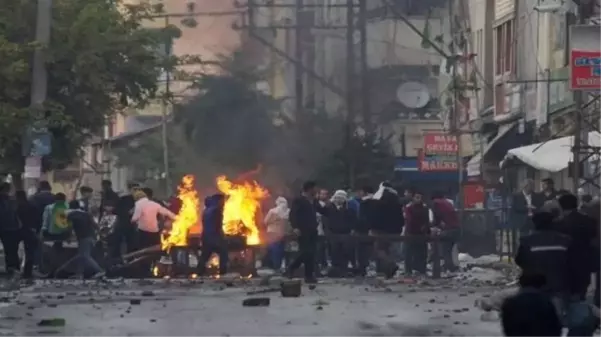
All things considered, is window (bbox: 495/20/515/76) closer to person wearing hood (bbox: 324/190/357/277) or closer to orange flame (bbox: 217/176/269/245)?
orange flame (bbox: 217/176/269/245)

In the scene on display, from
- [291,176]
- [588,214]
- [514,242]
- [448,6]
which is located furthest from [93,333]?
[448,6]

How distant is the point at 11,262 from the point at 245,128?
13.7 meters

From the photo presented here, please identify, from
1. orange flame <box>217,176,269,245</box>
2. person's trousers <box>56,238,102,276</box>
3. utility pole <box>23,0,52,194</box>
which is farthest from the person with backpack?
utility pole <box>23,0,52,194</box>

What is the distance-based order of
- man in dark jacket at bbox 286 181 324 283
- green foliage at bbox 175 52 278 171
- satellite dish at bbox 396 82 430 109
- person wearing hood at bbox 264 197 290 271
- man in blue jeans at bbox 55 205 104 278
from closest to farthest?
1. man in dark jacket at bbox 286 181 324 283
2. man in blue jeans at bbox 55 205 104 278
3. person wearing hood at bbox 264 197 290 271
4. green foliage at bbox 175 52 278 171
5. satellite dish at bbox 396 82 430 109

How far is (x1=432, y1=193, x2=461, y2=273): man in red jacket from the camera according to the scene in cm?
3141

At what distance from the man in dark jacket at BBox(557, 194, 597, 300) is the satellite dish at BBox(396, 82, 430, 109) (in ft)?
128

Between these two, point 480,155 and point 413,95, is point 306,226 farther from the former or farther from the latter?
point 413,95

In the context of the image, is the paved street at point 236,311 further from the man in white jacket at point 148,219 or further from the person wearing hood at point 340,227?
the person wearing hood at point 340,227

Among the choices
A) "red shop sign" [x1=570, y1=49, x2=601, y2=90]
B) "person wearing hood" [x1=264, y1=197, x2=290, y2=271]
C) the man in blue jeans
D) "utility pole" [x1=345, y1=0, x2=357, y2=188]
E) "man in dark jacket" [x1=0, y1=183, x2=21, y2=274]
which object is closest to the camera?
"red shop sign" [x1=570, y1=49, x2=601, y2=90]

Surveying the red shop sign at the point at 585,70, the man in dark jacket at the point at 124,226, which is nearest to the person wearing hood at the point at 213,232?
the man in dark jacket at the point at 124,226

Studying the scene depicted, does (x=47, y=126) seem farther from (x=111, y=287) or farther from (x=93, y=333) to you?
(x=93, y=333)

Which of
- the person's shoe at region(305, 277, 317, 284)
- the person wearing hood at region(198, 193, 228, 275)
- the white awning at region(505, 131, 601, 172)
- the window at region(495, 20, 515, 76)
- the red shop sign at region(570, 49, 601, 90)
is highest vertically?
the window at region(495, 20, 515, 76)

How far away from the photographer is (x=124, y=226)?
101 ft

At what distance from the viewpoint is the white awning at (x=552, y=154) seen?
3397 cm
